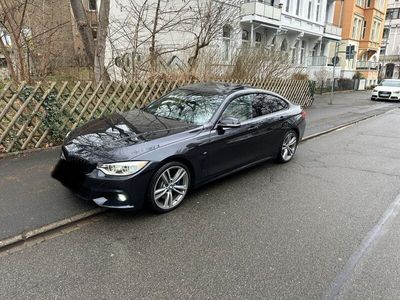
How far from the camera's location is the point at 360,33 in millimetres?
34844

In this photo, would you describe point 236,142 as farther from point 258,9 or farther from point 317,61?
point 317,61

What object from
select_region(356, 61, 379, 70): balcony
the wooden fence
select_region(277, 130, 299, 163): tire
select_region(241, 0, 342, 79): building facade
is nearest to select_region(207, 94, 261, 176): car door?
select_region(277, 130, 299, 163): tire

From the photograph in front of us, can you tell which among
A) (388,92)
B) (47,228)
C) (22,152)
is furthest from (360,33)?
(47,228)

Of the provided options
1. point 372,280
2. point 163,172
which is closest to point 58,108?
point 163,172

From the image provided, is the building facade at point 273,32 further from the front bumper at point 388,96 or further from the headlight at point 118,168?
the headlight at point 118,168

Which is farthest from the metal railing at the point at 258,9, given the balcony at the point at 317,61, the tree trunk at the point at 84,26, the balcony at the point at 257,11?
the tree trunk at the point at 84,26

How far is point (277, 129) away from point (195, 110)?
5.35 feet

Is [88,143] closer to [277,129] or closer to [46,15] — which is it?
[277,129]

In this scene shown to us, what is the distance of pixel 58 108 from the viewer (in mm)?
5941

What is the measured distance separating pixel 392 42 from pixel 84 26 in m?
61.9

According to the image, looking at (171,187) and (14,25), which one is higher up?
(14,25)

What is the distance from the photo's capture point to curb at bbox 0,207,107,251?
2969 millimetres

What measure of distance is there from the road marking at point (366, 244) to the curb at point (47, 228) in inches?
101

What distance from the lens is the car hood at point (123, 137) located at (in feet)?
10.8
